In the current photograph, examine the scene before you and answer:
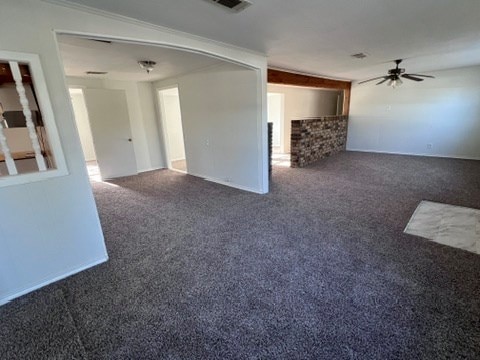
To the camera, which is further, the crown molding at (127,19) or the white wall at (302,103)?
the white wall at (302,103)

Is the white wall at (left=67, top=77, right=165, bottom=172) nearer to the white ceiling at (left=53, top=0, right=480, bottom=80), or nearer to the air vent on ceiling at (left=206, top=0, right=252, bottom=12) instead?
the white ceiling at (left=53, top=0, right=480, bottom=80)

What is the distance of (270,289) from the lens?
1.94 meters

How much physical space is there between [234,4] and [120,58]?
7.69 ft

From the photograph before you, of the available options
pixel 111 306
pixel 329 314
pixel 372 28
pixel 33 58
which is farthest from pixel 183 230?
pixel 372 28

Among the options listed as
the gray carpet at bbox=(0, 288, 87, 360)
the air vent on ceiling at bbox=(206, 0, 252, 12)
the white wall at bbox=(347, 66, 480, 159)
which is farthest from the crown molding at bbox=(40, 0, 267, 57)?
the white wall at bbox=(347, 66, 480, 159)

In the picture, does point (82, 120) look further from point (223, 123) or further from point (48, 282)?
point (48, 282)

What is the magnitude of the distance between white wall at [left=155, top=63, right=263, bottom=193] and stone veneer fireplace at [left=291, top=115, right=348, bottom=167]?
2064 millimetres

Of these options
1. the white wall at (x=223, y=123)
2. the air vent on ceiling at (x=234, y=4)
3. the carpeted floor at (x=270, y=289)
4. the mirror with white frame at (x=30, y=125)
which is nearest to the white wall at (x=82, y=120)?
the white wall at (x=223, y=123)

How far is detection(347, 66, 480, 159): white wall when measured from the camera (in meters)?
5.87

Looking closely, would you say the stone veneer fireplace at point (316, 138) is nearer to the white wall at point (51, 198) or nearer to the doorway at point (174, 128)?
the doorway at point (174, 128)

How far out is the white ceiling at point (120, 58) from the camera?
2745mm

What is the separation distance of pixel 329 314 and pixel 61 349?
1850 mm

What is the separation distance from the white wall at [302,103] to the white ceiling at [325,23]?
407 cm

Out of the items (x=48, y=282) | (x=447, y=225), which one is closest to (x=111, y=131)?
(x=48, y=282)
